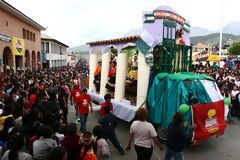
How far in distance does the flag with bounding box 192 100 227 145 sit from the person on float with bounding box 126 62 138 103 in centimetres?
250

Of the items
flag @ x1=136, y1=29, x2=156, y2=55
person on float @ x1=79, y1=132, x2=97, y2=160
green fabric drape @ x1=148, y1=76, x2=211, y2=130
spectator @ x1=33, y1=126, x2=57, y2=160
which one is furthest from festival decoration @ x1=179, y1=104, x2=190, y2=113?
spectator @ x1=33, y1=126, x2=57, y2=160

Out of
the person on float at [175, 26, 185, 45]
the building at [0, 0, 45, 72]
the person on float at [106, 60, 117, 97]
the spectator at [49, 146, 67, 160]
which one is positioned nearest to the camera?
the spectator at [49, 146, 67, 160]

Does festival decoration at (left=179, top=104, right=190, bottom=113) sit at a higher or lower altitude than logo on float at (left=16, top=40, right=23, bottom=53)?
lower

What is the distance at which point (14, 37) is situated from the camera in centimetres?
1833

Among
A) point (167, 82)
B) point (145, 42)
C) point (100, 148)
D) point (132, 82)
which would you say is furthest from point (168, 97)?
point (100, 148)

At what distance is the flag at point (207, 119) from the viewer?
4414mm

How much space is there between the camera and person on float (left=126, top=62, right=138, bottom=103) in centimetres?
650

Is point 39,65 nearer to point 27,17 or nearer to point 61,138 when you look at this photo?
point 27,17

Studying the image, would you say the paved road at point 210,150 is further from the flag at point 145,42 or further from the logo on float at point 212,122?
the flag at point 145,42

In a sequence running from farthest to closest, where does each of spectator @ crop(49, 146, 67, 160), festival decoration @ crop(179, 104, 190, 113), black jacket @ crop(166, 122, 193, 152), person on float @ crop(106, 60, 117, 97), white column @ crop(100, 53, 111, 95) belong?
white column @ crop(100, 53, 111, 95) → person on float @ crop(106, 60, 117, 97) → festival decoration @ crop(179, 104, 190, 113) → black jacket @ crop(166, 122, 193, 152) → spectator @ crop(49, 146, 67, 160)

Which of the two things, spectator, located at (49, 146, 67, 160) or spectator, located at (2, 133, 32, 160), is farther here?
spectator, located at (2, 133, 32, 160)

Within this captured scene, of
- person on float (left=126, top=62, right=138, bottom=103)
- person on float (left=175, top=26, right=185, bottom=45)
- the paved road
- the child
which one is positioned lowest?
the paved road

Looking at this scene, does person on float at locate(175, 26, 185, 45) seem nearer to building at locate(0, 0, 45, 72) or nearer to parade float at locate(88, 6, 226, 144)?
parade float at locate(88, 6, 226, 144)

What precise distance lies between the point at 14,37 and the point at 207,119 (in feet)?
64.7
